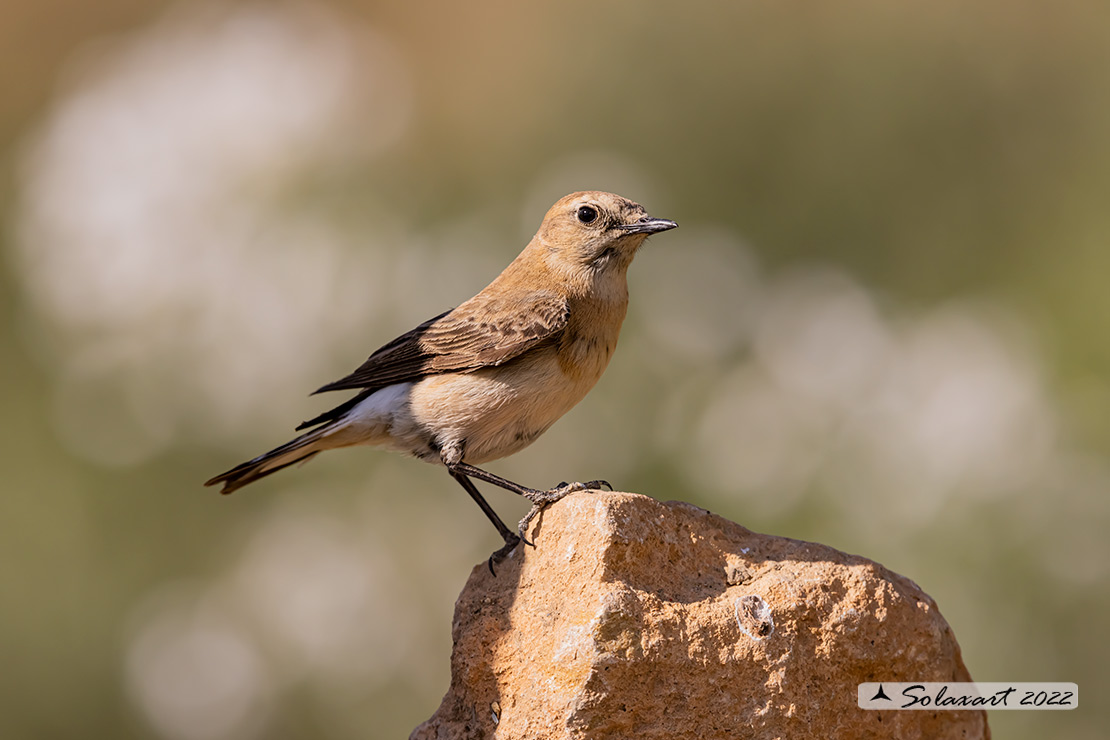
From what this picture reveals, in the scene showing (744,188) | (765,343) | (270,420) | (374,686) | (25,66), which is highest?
(25,66)

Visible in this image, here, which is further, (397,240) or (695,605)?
(397,240)

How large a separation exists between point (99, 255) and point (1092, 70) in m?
11.5

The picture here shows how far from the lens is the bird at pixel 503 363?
564cm

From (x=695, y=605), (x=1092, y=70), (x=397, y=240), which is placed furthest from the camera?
(x=1092, y=70)

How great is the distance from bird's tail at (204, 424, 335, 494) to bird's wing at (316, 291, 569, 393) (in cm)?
30

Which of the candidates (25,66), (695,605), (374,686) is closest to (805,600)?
(695,605)

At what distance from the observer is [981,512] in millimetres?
9305

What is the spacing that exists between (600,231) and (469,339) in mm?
1021

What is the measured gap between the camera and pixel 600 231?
19.7 feet

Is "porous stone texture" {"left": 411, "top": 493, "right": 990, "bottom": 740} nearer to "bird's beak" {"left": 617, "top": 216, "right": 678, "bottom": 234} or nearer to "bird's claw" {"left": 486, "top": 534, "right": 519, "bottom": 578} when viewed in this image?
"bird's claw" {"left": 486, "top": 534, "right": 519, "bottom": 578}

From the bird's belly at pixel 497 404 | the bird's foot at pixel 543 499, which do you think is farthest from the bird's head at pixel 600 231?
the bird's foot at pixel 543 499

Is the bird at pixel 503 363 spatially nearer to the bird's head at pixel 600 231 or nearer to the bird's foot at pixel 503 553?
the bird's head at pixel 600 231

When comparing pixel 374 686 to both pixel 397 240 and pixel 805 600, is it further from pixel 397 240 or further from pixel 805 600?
pixel 805 600

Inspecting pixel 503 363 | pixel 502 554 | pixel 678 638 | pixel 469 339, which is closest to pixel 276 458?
pixel 469 339
